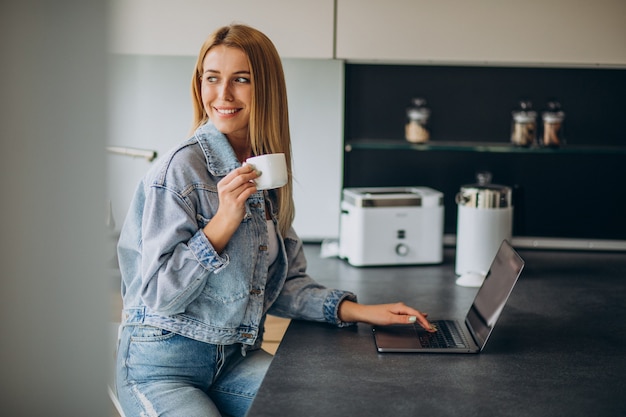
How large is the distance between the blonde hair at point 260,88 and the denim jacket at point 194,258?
0.29ft

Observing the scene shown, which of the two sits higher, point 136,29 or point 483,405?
point 136,29

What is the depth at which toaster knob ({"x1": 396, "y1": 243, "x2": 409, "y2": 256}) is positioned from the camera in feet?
7.89

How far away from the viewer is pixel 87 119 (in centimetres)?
48

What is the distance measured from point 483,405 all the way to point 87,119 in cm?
96

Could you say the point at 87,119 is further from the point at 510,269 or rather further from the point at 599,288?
the point at 599,288

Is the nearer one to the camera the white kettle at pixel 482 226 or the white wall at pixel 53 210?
the white wall at pixel 53 210

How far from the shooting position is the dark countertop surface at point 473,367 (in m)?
1.25

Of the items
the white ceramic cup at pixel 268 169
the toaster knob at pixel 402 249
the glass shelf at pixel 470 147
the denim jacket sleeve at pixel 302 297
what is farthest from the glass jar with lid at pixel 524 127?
the white ceramic cup at pixel 268 169

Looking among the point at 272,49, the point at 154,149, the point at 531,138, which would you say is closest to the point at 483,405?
the point at 272,49

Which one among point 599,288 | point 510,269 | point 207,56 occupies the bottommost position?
point 599,288

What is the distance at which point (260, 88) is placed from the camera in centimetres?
165

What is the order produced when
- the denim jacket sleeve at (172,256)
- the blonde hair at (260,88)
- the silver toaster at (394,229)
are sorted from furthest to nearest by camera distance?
the silver toaster at (394,229)
the blonde hair at (260,88)
the denim jacket sleeve at (172,256)

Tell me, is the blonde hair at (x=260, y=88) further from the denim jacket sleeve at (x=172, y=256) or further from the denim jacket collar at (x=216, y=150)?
the denim jacket sleeve at (x=172, y=256)

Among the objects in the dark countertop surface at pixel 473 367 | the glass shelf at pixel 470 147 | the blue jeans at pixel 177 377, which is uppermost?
the glass shelf at pixel 470 147
